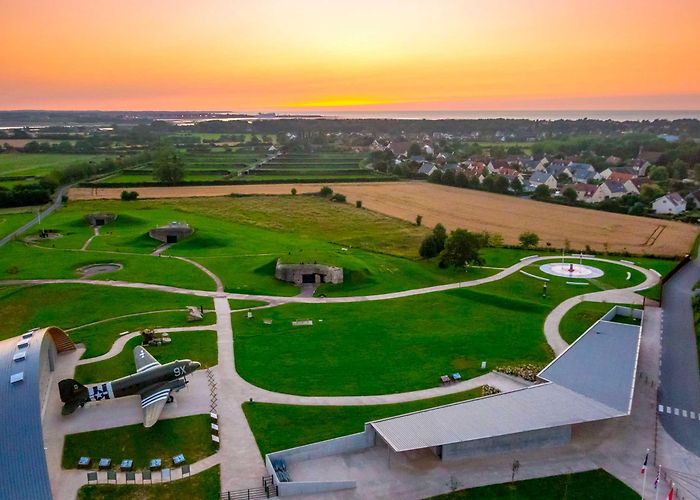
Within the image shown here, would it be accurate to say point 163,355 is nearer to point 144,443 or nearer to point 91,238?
point 144,443

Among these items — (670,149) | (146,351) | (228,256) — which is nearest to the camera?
(146,351)

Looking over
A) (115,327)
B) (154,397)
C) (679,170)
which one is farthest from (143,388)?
(679,170)

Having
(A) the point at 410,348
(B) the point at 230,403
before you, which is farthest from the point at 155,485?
(A) the point at 410,348

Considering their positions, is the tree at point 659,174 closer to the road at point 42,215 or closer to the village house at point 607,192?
the village house at point 607,192

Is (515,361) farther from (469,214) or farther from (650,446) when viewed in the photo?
(469,214)

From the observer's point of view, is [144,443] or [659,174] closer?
[144,443]

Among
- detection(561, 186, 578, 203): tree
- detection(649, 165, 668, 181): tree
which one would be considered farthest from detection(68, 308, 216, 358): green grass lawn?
detection(649, 165, 668, 181): tree
